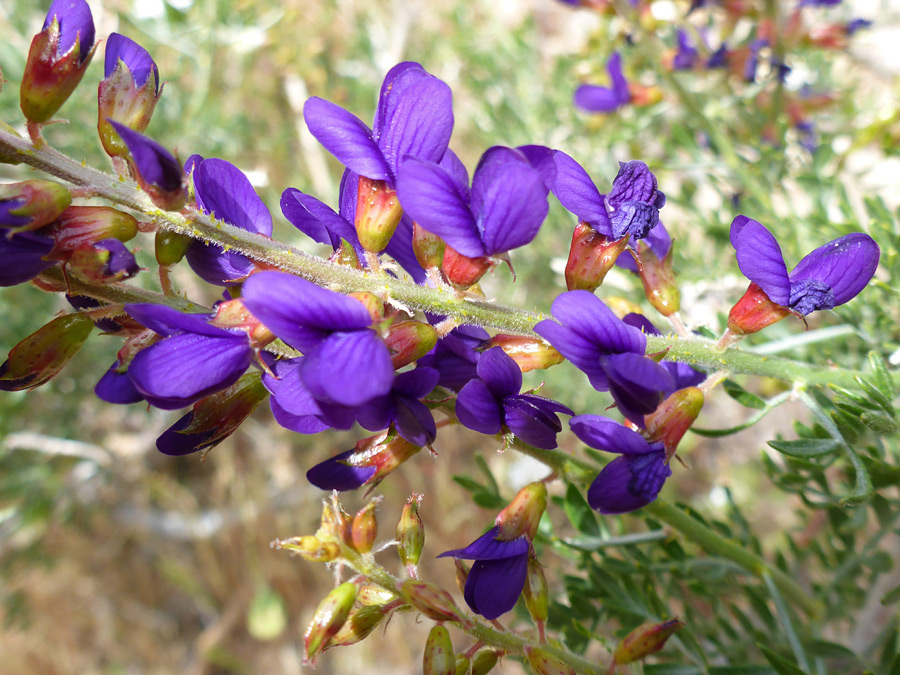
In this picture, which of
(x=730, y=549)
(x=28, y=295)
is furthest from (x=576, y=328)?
(x=28, y=295)

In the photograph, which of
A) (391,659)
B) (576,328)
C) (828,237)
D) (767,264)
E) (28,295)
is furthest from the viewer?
(391,659)

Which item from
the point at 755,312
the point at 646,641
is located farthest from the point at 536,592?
the point at 755,312

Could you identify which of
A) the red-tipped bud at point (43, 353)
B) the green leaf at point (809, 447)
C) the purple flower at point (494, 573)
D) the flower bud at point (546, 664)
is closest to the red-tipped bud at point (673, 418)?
the green leaf at point (809, 447)

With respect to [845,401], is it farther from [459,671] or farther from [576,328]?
[459,671]

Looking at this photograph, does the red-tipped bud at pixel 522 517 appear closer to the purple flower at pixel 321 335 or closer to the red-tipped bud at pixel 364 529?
the red-tipped bud at pixel 364 529

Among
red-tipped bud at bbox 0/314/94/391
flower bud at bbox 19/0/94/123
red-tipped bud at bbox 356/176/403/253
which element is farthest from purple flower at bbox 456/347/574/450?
flower bud at bbox 19/0/94/123

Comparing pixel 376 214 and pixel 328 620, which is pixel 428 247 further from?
pixel 328 620
